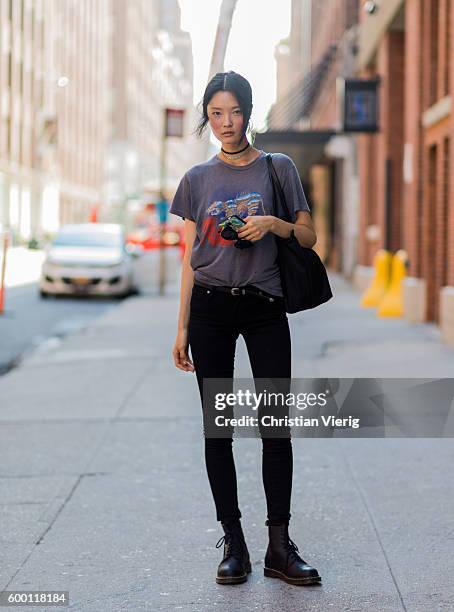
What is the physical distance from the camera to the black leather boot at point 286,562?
14.4 feet

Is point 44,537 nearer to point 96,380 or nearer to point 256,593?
point 256,593

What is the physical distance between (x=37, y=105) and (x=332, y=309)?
195 feet

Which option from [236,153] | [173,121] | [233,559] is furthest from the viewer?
[173,121]

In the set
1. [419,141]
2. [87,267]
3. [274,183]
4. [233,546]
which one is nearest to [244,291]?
[274,183]

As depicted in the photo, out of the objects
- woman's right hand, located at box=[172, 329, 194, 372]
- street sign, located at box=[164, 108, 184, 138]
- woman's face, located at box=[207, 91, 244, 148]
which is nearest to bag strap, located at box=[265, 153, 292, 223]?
woman's face, located at box=[207, 91, 244, 148]

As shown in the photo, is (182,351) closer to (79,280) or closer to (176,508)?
(176,508)

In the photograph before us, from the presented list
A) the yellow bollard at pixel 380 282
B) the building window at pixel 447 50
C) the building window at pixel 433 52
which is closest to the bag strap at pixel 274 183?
the building window at pixel 447 50

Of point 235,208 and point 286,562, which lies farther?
point 286,562

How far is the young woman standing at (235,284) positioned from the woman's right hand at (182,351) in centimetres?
5

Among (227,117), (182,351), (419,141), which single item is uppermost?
(419,141)

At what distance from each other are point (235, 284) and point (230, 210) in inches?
11.0

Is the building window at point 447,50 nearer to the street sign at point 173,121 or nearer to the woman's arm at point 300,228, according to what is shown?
the street sign at point 173,121

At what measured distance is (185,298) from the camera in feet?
14.7

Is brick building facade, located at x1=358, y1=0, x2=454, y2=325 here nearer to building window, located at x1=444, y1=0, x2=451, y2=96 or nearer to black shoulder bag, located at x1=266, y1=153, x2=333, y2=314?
building window, located at x1=444, y1=0, x2=451, y2=96
